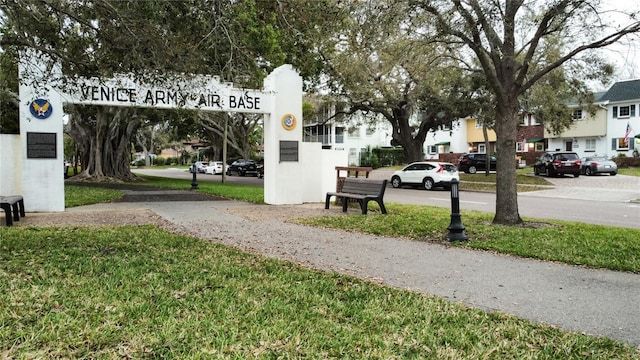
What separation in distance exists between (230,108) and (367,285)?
10.2 meters

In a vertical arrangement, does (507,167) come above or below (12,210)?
above

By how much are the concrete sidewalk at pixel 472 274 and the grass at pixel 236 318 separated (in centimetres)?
44

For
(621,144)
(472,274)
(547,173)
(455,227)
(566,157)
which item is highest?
(621,144)

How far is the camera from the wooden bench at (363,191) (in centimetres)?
1211

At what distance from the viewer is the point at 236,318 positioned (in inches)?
162

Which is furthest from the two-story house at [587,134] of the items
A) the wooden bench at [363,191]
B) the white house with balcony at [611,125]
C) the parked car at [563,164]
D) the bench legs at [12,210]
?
the bench legs at [12,210]

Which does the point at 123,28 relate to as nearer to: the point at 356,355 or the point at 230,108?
the point at 356,355

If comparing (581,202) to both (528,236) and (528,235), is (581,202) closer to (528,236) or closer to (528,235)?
(528,235)

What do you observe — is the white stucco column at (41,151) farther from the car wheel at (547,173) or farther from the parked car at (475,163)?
the parked car at (475,163)

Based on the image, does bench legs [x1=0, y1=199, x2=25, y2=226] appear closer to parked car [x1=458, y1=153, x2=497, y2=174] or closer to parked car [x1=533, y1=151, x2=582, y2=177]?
parked car [x1=533, y1=151, x2=582, y2=177]

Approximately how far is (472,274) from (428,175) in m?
19.6

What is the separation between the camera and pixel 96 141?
28891 millimetres

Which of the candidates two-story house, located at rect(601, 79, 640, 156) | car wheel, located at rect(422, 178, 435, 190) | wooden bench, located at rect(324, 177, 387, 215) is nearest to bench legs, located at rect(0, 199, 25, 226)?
wooden bench, located at rect(324, 177, 387, 215)

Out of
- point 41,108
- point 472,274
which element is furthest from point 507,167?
point 41,108
